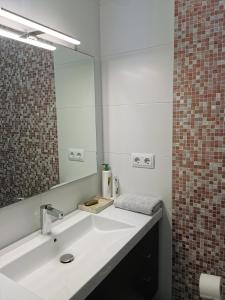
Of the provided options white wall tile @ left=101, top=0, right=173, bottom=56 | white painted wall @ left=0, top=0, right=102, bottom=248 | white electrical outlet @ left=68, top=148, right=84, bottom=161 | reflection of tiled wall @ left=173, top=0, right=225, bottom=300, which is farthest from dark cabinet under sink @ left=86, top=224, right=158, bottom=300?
white wall tile @ left=101, top=0, right=173, bottom=56

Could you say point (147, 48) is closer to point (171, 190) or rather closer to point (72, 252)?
point (171, 190)

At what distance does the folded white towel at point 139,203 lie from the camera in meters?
1.49

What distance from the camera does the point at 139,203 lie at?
1524 mm

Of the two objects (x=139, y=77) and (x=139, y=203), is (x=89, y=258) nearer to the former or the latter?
(x=139, y=203)

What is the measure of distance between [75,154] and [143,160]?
0.47 m

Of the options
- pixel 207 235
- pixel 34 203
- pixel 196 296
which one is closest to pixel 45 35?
pixel 34 203

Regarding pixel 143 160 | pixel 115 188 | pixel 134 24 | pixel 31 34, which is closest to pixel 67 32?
pixel 31 34

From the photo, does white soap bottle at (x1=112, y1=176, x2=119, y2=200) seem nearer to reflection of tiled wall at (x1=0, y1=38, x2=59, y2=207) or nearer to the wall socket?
the wall socket

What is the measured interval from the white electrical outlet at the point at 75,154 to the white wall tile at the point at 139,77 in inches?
17.0

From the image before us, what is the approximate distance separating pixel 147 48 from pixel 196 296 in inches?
65.0

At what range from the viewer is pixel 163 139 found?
1553 millimetres

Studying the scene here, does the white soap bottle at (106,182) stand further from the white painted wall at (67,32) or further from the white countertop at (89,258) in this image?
the white countertop at (89,258)

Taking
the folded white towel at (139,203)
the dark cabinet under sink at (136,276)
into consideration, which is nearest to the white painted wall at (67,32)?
the folded white towel at (139,203)

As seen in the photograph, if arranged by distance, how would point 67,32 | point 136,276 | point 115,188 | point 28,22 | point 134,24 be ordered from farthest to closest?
point 115,188 < point 134,24 < point 67,32 < point 136,276 < point 28,22
